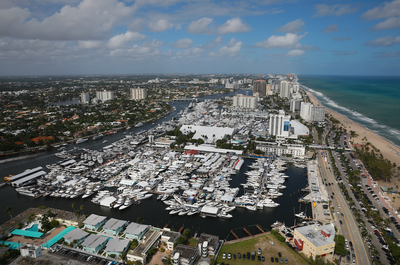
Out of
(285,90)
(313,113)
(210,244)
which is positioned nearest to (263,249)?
(210,244)

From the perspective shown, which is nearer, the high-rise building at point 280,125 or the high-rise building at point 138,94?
the high-rise building at point 280,125

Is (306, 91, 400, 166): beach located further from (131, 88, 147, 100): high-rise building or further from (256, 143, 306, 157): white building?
(131, 88, 147, 100): high-rise building

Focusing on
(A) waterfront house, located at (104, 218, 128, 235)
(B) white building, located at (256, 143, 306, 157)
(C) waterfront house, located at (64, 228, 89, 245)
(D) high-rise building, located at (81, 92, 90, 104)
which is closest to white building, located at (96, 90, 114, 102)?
(D) high-rise building, located at (81, 92, 90, 104)

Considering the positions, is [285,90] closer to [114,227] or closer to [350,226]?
[350,226]

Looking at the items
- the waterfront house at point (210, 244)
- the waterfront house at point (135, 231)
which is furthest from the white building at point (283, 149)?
the waterfront house at point (135, 231)

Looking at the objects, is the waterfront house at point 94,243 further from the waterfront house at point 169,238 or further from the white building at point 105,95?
the white building at point 105,95

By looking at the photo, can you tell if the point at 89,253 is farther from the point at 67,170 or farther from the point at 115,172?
the point at 67,170
